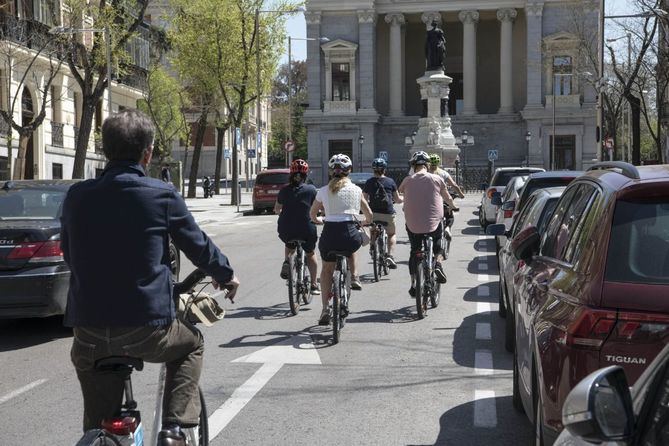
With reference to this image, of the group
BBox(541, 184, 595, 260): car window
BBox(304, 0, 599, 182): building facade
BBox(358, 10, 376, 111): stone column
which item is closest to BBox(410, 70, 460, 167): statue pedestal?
BBox(304, 0, 599, 182): building facade

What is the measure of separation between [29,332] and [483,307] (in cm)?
535

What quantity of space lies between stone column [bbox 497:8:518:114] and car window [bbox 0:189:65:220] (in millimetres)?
64856

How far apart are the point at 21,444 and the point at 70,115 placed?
37.4 m

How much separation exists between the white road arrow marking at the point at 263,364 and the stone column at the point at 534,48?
63576mm

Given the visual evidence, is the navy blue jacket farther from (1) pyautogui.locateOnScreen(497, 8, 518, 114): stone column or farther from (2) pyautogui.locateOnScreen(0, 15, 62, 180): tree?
(1) pyautogui.locateOnScreen(497, 8, 518, 114): stone column

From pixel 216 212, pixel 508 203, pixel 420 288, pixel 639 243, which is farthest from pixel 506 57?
pixel 639 243

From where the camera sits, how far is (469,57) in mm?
72562

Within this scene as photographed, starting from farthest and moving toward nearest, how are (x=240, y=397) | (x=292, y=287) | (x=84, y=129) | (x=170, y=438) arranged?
(x=84, y=129)
(x=292, y=287)
(x=240, y=397)
(x=170, y=438)

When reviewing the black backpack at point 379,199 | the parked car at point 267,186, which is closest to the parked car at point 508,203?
the black backpack at point 379,199

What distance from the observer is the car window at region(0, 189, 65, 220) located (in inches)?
393

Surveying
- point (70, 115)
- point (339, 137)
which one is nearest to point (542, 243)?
point (70, 115)

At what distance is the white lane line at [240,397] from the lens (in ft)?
20.3

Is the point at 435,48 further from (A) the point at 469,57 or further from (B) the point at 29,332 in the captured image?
(B) the point at 29,332

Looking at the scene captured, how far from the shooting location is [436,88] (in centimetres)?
5303
